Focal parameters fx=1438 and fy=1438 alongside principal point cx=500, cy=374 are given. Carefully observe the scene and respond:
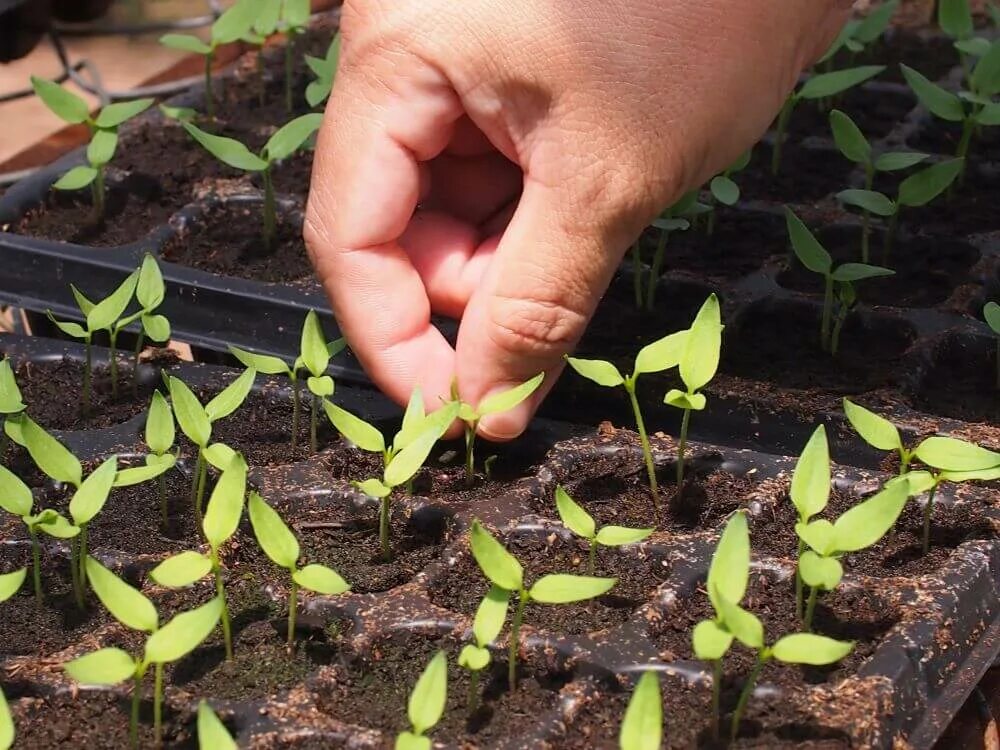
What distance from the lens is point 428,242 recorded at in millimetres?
1147

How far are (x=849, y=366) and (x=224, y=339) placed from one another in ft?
1.86

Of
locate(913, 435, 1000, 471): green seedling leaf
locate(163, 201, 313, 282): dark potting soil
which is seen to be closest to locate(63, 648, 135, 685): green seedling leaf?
locate(913, 435, 1000, 471): green seedling leaf

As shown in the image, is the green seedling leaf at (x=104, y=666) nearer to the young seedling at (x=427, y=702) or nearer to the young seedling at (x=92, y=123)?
the young seedling at (x=427, y=702)

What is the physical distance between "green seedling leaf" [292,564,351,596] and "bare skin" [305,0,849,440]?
22cm

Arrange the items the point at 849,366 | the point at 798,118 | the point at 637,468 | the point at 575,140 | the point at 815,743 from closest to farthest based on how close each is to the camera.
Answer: the point at 815,743 < the point at 575,140 < the point at 637,468 < the point at 849,366 < the point at 798,118

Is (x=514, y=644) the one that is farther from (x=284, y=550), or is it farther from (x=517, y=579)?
(x=284, y=550)

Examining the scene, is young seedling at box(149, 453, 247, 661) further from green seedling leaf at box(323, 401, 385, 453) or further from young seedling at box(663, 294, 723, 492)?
young seedling at box(663, 294, 723, 492)

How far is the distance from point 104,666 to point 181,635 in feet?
0.15

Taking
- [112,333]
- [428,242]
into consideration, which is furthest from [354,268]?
[112,333]

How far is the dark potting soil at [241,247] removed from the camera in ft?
4.65

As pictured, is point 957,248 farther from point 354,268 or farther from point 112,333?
point 112,333

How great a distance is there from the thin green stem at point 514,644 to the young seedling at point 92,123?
76cm

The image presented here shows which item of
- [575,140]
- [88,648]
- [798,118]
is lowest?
[88,648]

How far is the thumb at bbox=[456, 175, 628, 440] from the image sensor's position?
978 mm
